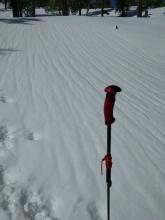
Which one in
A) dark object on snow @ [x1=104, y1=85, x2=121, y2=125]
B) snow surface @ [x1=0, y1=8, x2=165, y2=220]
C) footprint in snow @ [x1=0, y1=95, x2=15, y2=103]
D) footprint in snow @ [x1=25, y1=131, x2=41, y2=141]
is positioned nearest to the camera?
dark object on snow @ [x1=104, y1=85, x2=121, y2=125]

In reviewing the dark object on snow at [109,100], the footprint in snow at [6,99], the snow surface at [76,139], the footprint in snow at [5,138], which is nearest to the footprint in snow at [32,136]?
the snow surface at [76,139]

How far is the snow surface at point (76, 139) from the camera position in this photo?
3367 millimetres

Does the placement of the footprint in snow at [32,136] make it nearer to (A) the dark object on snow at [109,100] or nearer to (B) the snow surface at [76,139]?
(B) the snow surface at [76,139]

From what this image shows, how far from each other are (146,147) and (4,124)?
2434mm

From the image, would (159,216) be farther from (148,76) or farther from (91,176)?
(148,76)

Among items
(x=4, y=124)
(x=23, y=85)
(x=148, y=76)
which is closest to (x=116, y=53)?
(x=148, y=76)

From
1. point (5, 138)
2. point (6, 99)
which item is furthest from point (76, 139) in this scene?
point (6, 99)

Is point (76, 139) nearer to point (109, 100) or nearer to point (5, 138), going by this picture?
point (5, 138)

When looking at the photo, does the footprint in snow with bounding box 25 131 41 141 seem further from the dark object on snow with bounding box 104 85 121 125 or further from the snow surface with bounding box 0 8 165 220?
the dark object on snow with bounding box 104 85 121 125

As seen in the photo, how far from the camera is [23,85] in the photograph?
7.45 metres

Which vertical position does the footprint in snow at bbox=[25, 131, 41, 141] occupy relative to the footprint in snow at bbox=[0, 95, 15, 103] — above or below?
below

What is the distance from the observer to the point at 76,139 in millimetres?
4828

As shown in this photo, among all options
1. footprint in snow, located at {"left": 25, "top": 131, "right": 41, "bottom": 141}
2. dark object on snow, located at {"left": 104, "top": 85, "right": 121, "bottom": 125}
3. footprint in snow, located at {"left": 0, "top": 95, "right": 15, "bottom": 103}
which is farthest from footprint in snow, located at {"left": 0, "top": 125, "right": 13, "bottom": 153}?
dark object on snow, located at {"left": 104, "top": 85, "right": 121, "bottom": 125}

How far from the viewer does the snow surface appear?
11.0 ft
